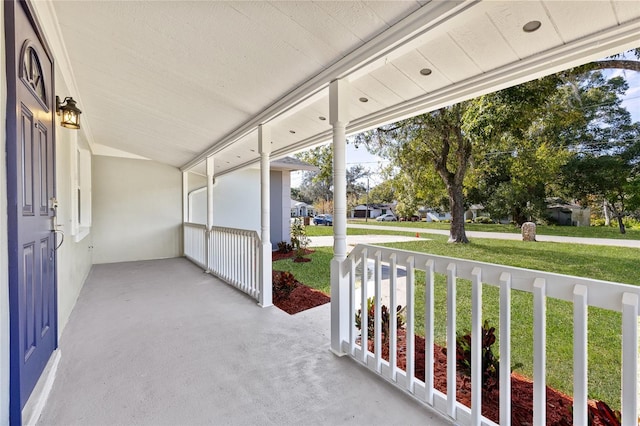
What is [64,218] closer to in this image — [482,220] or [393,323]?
Answer: [393,323]

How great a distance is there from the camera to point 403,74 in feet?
7.39

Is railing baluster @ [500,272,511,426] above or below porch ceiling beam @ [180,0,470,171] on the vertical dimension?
below

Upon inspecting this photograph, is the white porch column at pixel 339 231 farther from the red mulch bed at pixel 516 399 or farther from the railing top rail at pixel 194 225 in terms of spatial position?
the railing top rail at pixel 194 225

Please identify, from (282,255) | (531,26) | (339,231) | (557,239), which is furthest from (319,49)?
(557,239)

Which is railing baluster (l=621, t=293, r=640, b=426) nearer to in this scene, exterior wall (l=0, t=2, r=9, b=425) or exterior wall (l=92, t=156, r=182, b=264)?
exterior wall (l=0, t=2, r=9, b=425)

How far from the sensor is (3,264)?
4.69 feet

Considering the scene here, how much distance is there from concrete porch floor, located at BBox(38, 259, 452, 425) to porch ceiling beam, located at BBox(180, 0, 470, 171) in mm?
2270

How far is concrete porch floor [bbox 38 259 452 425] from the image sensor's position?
1.79 meters

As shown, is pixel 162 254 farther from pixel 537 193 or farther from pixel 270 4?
pixel 537 193

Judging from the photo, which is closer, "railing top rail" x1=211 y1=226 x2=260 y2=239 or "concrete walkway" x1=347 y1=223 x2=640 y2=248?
"railing top rail" x1=211 y1=226 x2=260 y2=239

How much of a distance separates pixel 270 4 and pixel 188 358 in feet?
8.94

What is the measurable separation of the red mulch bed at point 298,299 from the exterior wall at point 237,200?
4.19 meters

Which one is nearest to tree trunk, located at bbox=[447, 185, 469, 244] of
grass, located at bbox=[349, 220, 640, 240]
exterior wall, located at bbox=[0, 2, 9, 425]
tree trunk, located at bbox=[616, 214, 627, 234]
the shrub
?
grass, located at bbox=[349, 220, 640, 240]

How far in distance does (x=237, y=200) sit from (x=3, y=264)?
299 inches
